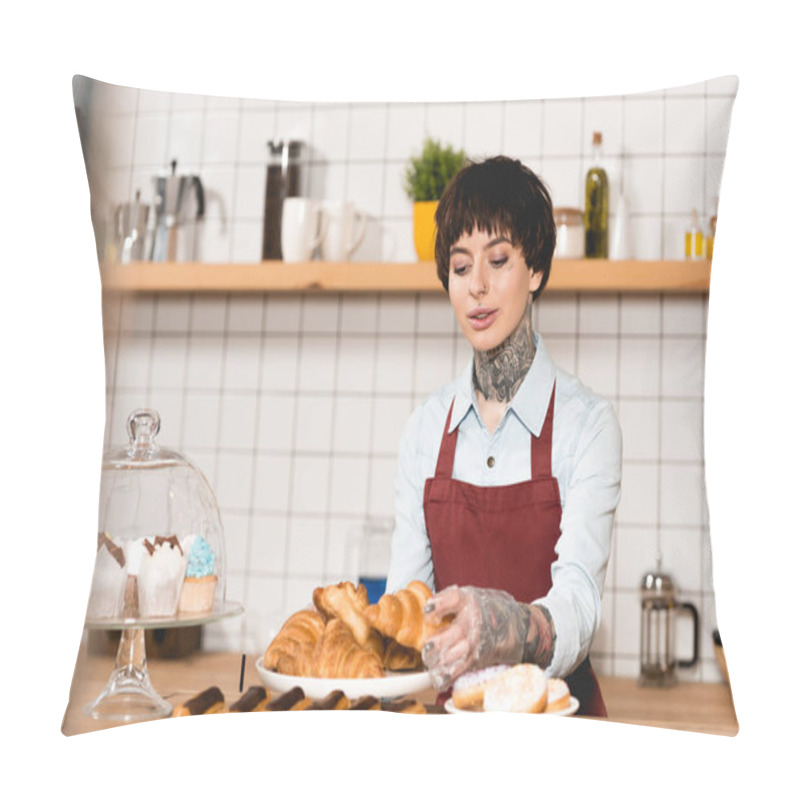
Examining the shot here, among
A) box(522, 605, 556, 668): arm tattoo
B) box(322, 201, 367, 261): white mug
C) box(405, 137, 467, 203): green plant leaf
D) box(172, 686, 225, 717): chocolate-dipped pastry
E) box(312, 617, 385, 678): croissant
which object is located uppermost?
box(405, 137, 467, 203): green plant leaf

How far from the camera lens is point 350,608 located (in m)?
1.29

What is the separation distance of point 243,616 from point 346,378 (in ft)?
1.15

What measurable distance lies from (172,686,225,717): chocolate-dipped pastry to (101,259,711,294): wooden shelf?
555 millimetres

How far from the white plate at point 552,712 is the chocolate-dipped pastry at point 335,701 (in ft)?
0.43

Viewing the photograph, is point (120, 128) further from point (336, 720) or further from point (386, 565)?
point (336, 720)

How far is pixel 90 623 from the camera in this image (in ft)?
4.32

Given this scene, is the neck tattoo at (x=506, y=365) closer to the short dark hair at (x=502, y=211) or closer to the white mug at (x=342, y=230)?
the short dark hair at (x=502, y=211)

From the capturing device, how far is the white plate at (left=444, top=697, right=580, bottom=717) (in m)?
1.25

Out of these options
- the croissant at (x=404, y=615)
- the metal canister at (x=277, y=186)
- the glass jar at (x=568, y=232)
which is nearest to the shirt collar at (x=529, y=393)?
the glass jar at (x=568, y=232)

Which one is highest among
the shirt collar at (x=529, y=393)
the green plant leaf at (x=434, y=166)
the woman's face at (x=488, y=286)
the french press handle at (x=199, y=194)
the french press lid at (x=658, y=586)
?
the green plant leaf at (x=434, y=166)

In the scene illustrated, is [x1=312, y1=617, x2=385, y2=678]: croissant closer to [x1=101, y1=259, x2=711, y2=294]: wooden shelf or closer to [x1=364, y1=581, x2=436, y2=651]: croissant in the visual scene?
[x1=364, y1=581, x2=436, y2=651]: croissant

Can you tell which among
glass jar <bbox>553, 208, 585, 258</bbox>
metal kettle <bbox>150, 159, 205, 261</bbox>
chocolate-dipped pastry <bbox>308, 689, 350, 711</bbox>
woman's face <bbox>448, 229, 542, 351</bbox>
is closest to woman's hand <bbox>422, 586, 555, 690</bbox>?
chocolate-dipped pastry <bbox>308, 689, 350, 711</bbox>

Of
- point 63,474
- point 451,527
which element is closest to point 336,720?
point 451,527

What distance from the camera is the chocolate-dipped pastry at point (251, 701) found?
1276mm
